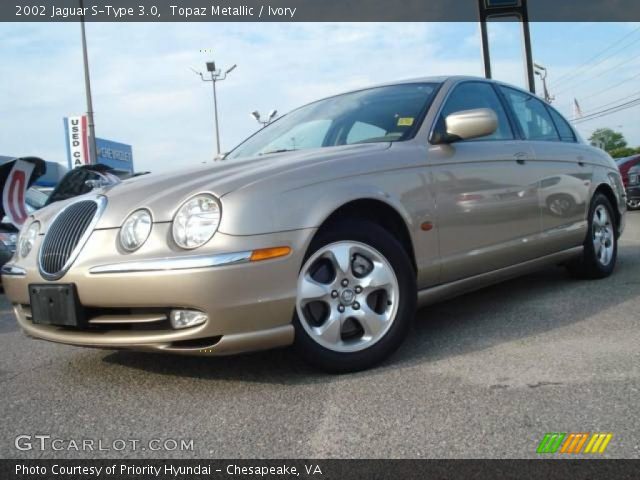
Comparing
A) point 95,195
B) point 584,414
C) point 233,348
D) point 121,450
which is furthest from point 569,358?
point 95,195

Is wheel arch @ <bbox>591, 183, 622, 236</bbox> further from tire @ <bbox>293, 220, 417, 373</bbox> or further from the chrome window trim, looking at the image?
the chrome window trim

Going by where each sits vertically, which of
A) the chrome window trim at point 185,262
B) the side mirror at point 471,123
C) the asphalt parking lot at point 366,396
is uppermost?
the side mirror at point 471,123

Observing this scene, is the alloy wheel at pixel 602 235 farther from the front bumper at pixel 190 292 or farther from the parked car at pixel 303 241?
the front bumper at pixel 190 292

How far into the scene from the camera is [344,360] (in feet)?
8.77

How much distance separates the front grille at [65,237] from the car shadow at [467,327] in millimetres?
632

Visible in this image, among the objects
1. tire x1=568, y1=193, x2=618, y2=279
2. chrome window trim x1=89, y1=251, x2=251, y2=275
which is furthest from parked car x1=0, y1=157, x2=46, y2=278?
tire x1=568, y1=193, x2=618, y2=279

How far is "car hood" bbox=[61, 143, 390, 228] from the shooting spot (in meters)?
2.55

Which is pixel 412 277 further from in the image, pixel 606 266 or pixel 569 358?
pixel 606 266

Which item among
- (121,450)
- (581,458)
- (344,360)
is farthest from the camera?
(344,360)

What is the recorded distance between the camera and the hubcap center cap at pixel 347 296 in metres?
2.74

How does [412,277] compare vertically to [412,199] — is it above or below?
below

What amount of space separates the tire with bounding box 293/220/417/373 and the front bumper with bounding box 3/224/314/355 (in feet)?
0.35

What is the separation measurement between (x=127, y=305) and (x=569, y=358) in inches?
75.2

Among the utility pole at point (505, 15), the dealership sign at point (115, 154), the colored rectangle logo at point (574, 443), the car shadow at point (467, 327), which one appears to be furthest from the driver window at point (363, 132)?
the dealership sign at point (115, 154)
